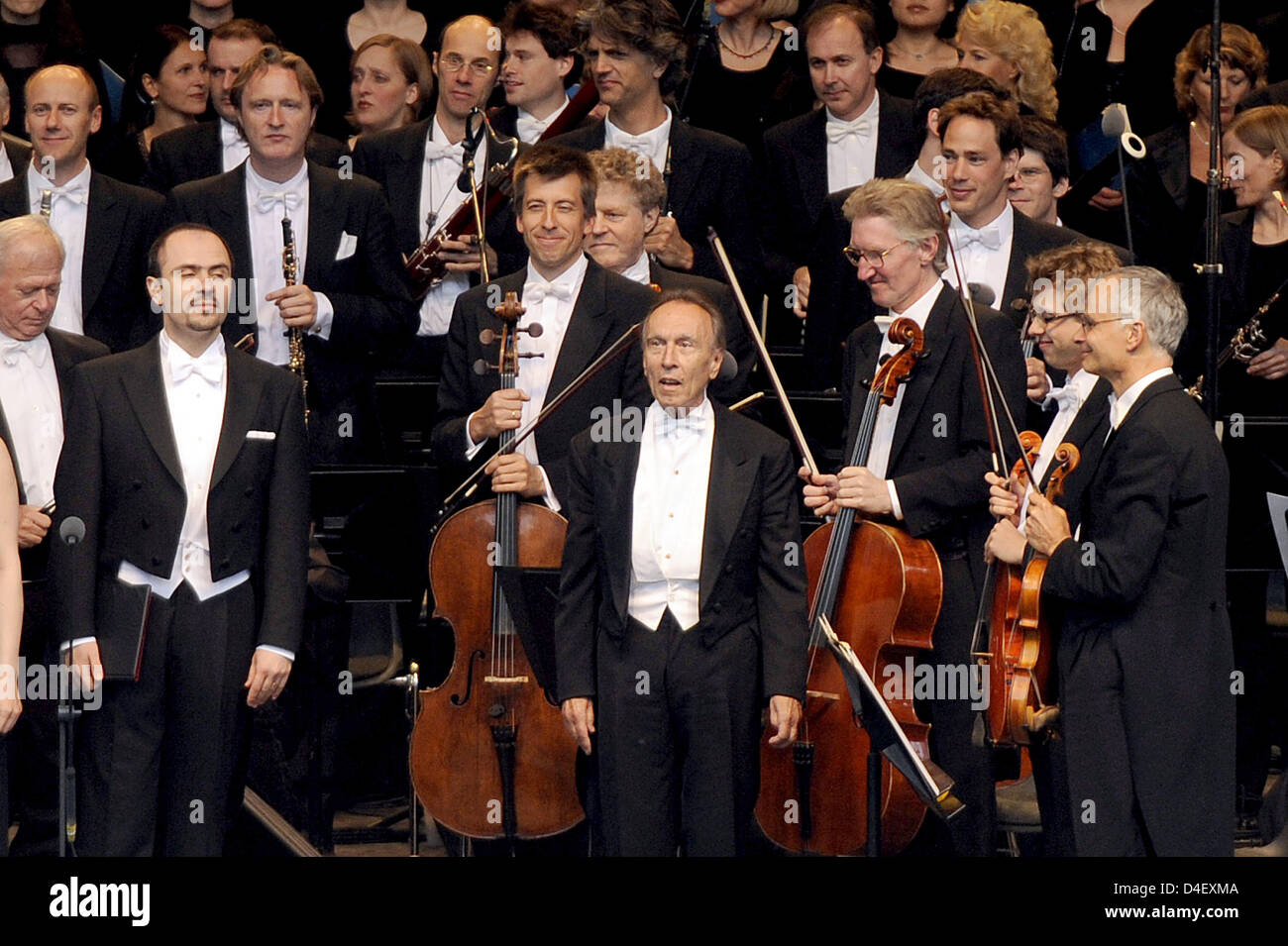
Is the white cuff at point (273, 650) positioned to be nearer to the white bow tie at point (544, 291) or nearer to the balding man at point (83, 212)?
the white bow tie at point (544, 291)

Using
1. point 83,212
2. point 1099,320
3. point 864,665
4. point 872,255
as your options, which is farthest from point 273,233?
point 1099,320

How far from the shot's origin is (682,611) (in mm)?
5121

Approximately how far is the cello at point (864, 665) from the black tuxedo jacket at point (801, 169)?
153 centimetres

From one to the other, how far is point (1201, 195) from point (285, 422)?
3.30m

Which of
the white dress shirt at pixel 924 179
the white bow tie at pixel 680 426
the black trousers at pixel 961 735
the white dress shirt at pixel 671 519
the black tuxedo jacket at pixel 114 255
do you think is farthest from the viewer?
the white dress shirt at pixel 924 179

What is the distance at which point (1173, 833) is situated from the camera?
4.75m

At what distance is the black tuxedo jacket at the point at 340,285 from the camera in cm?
618

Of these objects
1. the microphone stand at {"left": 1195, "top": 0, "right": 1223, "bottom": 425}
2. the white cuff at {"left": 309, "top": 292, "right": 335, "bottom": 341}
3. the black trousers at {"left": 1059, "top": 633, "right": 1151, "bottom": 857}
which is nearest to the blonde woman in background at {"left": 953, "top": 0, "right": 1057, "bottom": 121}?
the microphone stand at {"left": 1195, "top": 0, "right": 1223, "bottom": 425}

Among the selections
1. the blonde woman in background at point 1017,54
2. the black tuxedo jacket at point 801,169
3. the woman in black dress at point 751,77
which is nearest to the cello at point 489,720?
the black tuxedo jacket at point 801,169

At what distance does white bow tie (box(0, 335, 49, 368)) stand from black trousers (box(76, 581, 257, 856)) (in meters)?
0.89

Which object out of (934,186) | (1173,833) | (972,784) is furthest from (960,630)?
(934,186)

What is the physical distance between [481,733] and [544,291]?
1.22m

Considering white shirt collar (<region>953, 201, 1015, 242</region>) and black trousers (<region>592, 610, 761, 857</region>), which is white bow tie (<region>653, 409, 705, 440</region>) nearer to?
black trousers (<region>592, 610, 761, 857</region>)
